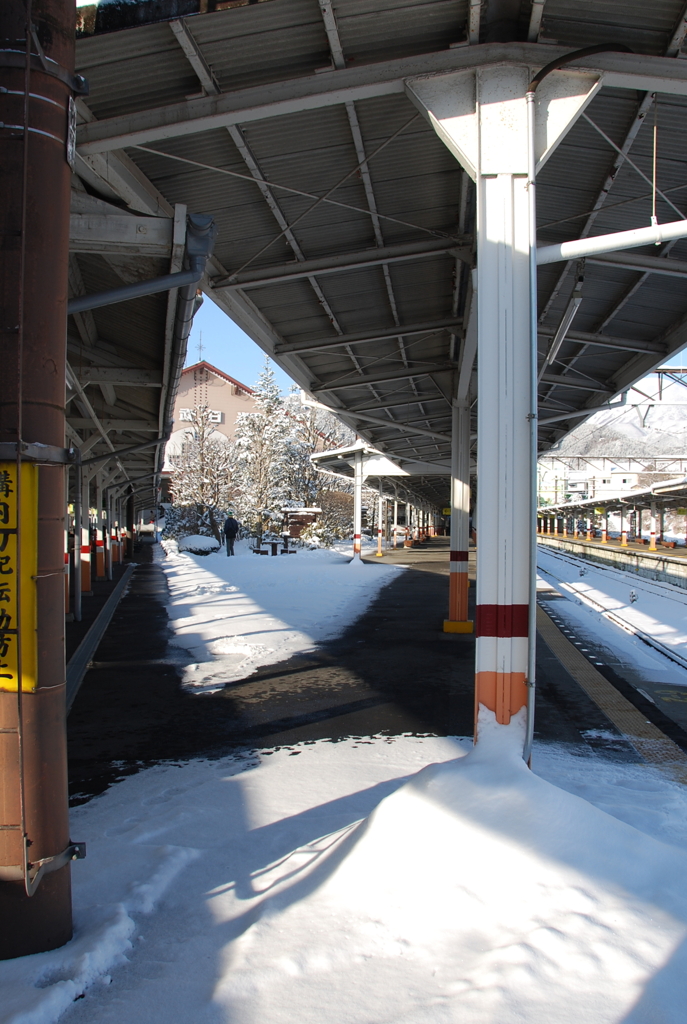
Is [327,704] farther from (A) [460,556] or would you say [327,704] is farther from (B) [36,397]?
(A) [460,556]

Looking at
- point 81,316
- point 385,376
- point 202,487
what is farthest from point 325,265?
point 202,487

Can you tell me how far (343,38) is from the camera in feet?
16.0

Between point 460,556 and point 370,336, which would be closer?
point 370,336

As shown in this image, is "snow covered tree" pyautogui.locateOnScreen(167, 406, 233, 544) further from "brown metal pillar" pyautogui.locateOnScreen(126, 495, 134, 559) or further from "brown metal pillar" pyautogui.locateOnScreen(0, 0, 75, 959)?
"brown metal pillar" pyautogui.locateOnScreen(0, 0, 75, 959)

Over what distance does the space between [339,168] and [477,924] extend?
6123 mm

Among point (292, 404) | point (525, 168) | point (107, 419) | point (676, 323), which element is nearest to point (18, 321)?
point (525, 168)

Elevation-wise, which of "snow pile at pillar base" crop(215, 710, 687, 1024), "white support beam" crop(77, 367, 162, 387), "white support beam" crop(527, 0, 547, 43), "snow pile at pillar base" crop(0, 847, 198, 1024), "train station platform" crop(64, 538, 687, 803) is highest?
"white support beam" crop(527, 0, 547, 43)

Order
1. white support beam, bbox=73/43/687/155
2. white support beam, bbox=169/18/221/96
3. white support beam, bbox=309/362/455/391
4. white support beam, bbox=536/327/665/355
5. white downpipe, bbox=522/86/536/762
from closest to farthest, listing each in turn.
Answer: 1. white support beam, bbox=169/18/221/96
2. white downpipe, bbox=522/86/536/762
3. white support beam, bbox=73/43/687/155
4. white support beam, bbox=536/327/665/355
5. white support beam, bbox=309/362/455/391

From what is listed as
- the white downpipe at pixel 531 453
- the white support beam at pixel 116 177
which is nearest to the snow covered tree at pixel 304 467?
the white support beam at pixel 116 177

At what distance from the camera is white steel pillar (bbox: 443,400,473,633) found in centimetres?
1198

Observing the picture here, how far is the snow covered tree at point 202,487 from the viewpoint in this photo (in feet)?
144

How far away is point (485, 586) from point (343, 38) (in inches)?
153

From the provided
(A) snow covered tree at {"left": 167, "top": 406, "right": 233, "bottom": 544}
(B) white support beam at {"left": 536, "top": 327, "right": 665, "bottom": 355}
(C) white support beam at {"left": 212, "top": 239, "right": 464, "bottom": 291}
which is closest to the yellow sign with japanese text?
(C) white support beam at {"left": 212, "top": 239, "right": 464, "bottom": 291}

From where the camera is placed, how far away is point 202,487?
4494 cm
